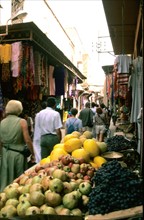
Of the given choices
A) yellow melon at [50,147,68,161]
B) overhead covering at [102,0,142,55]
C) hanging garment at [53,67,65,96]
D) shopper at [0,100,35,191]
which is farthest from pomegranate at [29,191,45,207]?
hanging garment at [53,67,65,96]

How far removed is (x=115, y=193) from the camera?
115 inches

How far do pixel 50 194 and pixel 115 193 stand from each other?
2.27ft

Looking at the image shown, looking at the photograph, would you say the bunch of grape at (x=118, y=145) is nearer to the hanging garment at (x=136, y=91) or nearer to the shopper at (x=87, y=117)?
the hanging garment at (x=136, y=91)

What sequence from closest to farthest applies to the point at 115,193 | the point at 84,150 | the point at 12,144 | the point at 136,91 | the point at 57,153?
1. the point at 115,193
2. the point at 84,150
3. the point at 57,153
4. the point at 12,144
5. the point at 136,91

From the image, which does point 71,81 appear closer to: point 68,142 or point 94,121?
point 94,121

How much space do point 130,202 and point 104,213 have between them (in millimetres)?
252

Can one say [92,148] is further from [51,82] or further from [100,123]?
[100,123]

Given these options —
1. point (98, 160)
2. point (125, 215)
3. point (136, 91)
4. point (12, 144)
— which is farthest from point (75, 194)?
point (136, 91)

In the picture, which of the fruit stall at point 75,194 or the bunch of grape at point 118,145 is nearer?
the fruit stall at point 75,194

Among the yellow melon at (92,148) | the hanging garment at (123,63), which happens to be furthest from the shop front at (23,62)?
the yellow melon at (92,148)

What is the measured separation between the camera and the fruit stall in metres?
2.87

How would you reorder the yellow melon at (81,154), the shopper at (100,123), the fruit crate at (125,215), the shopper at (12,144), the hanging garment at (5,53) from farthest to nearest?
the shopper at (100,123) < the hanging garment at (5,53) < the shopper at (12,144) < the yellow melon at (81,154) < the fruit crate at (125,215)

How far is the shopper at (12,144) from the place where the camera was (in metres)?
5.51

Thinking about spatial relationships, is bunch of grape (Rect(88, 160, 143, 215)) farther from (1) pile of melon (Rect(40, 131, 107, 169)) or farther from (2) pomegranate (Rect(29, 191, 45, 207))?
(1) pile of melon (Rect(40, 131, 107, 169))
